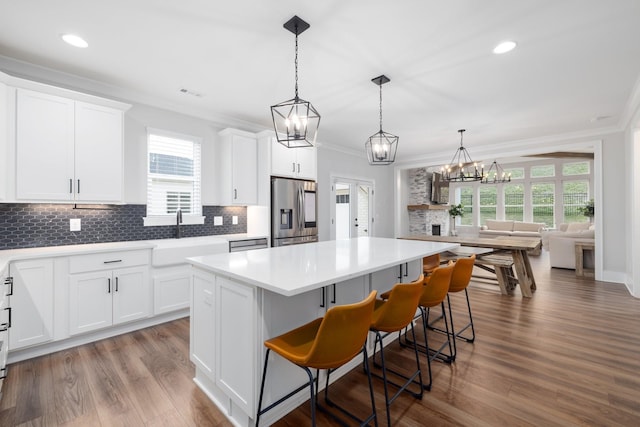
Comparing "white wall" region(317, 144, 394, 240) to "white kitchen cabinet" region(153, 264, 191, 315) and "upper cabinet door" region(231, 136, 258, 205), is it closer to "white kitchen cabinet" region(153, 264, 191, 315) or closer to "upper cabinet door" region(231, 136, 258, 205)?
"upper cabinet door" region(231, 136, 258, 205)

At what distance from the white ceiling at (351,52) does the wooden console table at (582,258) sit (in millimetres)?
2683

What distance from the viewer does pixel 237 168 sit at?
4129 mm

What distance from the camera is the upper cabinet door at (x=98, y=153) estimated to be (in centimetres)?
283

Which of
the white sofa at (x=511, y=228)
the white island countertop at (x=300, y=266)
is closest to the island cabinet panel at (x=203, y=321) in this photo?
the white island countertop at (x=300, y=266)

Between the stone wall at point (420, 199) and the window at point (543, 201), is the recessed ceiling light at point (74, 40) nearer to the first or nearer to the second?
the stone wall at point (420, 199)

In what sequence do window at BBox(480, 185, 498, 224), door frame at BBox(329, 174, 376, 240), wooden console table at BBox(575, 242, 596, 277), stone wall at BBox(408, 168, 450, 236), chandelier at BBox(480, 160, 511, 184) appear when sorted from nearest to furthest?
1. wooden console table at BBox(575, 242, 596, 277)
2. door frame at BBox(329, 174, 376, 240)
3. stone wall at BBox(408, 168, 450, 236)
4. chandelier at BBox(480, 160, 511, 184)
5. window at BBox(480, 185, 498, 224)

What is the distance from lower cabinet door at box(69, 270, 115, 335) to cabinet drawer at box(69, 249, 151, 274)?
57 mm

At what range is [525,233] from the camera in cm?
894

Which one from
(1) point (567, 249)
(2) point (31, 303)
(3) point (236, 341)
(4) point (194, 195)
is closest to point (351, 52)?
(3) point (236, 341)

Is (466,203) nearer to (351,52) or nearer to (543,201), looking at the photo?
(543,201)

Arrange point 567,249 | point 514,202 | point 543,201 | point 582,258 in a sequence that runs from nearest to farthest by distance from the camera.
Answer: point 582,258 < point 567,249 < point 543,201 < point 514,202

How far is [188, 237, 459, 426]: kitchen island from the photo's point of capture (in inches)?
61.2

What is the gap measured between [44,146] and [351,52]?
2936mm

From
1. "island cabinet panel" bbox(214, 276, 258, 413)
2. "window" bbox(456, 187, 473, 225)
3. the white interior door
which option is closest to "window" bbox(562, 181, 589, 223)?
"window" bbox(456, 187, 473, 225)
